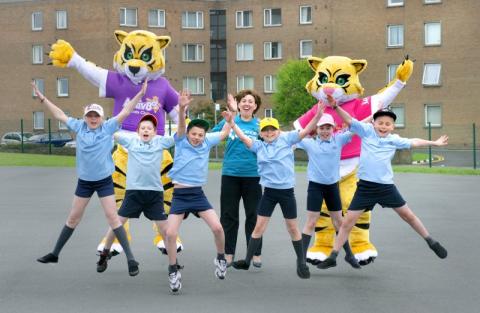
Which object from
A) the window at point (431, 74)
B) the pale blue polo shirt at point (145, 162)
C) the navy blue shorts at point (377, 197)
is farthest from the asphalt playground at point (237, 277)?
the window at point (431, 74)

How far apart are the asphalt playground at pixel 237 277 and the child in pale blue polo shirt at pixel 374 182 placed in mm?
414

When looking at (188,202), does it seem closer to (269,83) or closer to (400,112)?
Answer: (400,112)

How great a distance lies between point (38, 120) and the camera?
192 feet

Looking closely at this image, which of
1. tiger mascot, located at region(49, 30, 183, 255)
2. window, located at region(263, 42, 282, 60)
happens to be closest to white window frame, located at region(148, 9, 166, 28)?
window, located at region(263, 42, 282, 60)

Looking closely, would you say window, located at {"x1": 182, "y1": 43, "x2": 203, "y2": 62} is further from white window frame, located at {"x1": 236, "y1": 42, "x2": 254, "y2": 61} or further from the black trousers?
the black trousers

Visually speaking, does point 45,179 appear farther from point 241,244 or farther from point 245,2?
point 245,2

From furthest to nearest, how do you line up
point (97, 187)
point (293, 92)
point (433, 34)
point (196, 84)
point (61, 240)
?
point (196, 84), point (433, 34), point (293, 92), point (61, 240), point (97, 187)

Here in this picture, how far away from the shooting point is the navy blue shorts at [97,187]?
8805 mm

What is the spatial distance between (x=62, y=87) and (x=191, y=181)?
5178 centimetres

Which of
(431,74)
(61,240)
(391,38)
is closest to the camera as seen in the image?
(61,240)

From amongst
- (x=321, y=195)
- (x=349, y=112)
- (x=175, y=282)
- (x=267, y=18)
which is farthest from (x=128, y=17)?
(x=175, y=282)

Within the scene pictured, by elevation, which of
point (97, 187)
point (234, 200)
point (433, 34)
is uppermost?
point (433, 34)

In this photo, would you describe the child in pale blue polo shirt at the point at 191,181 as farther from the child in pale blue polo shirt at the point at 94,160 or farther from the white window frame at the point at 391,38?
the white window frame at the point at 391,38

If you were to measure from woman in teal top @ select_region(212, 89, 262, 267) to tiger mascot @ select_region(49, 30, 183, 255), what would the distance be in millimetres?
755
